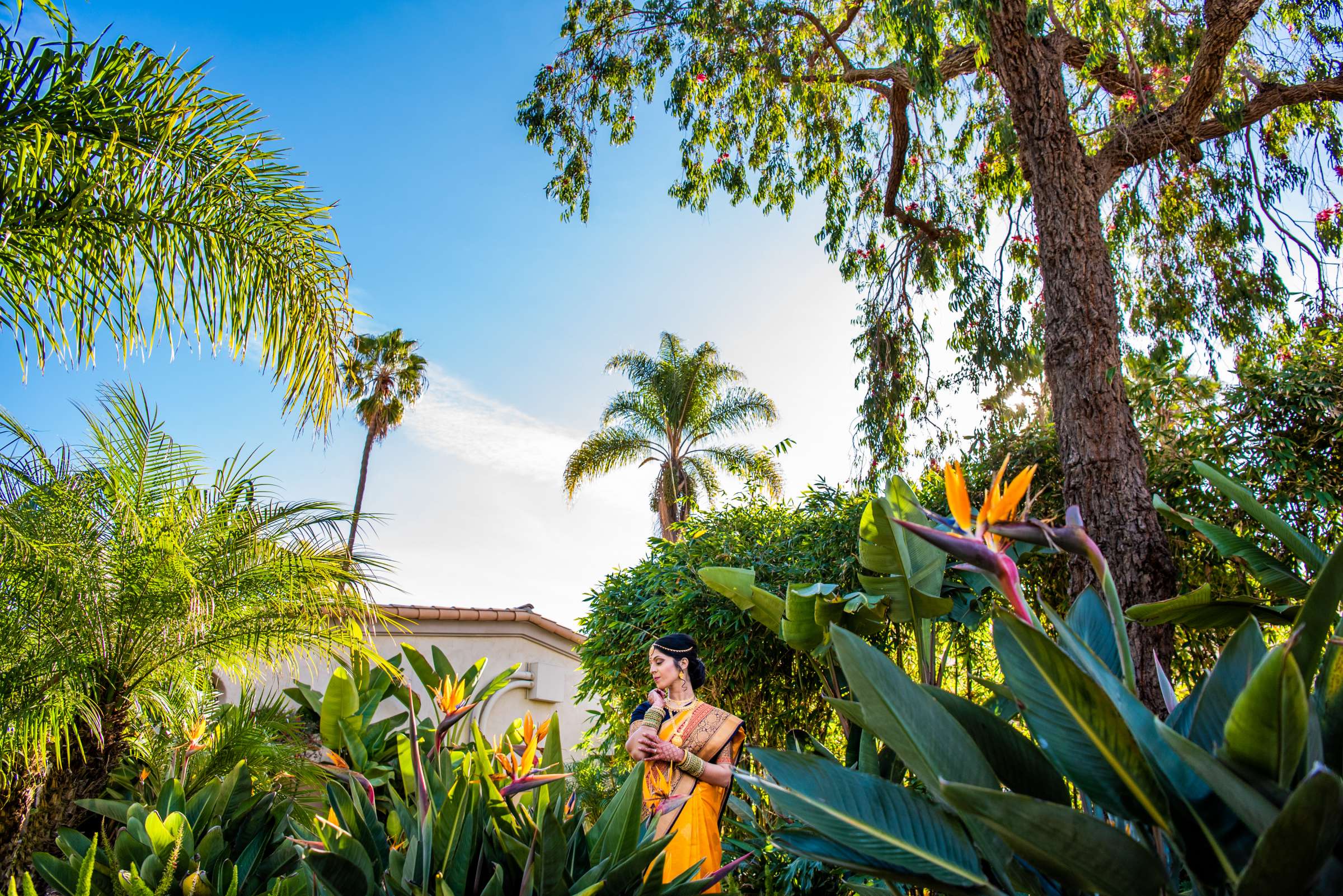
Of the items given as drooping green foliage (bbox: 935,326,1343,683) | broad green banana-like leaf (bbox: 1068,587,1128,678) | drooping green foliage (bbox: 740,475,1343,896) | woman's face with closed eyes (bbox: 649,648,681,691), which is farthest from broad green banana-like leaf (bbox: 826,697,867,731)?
drooping green foliage (bbox: 935,326,1343,683)

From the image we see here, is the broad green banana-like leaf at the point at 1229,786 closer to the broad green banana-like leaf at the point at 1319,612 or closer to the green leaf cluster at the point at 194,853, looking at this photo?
the broad green banana-like leaf at the point at 1319,612

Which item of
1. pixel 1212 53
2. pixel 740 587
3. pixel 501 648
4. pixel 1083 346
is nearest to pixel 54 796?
pixel 740 587

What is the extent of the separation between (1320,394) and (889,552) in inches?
155

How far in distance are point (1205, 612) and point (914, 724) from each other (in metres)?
1.74

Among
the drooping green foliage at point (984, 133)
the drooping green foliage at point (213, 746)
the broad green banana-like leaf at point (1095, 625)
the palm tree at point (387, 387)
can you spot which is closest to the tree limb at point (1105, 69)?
the drooping green foliage at point (984, 133)

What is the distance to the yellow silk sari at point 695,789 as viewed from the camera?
3.64 metres

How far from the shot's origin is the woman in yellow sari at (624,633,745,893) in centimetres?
361

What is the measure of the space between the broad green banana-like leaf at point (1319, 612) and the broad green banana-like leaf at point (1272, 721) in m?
0.21

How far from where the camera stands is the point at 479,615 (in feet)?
41.7

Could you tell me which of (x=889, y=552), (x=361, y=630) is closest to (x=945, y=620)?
(x=889, y=552)

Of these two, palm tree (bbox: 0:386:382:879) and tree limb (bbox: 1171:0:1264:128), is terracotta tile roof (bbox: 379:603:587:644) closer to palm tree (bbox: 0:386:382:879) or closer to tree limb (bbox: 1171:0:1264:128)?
palm tree (bbox: 0:386:382:879)

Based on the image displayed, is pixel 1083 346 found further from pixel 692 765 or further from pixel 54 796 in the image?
pixel 54 796

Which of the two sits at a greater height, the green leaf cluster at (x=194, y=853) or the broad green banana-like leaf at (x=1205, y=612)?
the broad green banana-like leaf at (x=1205, y=612)

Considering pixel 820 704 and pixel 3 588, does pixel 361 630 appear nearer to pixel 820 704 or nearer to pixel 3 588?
pixel 3 588
